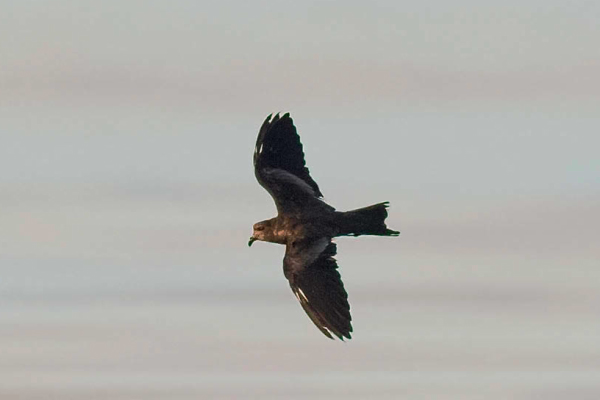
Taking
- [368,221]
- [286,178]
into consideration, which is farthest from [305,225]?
[368,221]

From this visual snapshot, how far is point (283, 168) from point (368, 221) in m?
2.24

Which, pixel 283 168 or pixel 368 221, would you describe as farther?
pixel 283 168

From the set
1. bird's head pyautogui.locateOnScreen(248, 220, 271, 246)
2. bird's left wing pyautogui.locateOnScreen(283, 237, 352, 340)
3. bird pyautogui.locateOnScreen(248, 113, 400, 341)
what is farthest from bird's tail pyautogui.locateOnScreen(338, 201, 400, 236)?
bird's head pyautogui.locateOnScreen(248, 220, 271, 246)

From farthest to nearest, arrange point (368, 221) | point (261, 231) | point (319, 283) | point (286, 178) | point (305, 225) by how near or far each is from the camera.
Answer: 1. point (261, 231)
2. point (286, 178)
3. point (305, 225)
4. point (319, 283)
5. point (368, 221)

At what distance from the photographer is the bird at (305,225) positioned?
22047 millimetres

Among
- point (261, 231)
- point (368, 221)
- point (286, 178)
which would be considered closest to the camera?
point (368, 221)

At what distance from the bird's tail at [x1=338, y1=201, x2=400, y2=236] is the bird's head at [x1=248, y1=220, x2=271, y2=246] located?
71.4 inches

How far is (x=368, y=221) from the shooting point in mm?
21922

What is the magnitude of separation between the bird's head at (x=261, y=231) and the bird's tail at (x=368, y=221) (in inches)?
71.4

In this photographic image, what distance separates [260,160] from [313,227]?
1.54 metres

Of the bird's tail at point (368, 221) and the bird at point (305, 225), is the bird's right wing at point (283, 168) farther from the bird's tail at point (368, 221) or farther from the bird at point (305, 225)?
the bird's tail at point (368, 221)

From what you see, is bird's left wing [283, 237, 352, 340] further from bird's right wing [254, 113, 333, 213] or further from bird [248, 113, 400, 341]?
bird's right wing [254, 113, 333, 213]

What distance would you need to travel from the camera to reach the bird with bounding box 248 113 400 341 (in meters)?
22.0

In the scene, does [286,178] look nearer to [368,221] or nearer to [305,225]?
[305,225]
